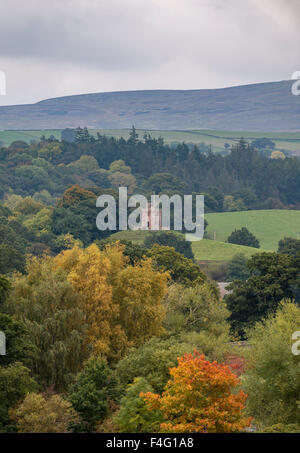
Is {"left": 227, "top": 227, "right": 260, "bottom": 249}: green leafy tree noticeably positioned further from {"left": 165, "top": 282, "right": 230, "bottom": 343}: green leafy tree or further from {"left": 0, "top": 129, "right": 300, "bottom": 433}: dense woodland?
{"left": 165, "top": 282, "right": 230, "bottom": 343}: green leafy tree

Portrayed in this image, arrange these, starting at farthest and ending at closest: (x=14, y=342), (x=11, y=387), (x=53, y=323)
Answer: (x=53, y=323) < (x=14, y=342) < (x=11, y=387)

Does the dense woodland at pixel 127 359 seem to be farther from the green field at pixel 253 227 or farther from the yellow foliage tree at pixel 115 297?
the green field at pixel 253 227

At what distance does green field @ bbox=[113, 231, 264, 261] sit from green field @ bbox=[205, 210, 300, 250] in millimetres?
22049

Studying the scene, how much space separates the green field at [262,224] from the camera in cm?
16388

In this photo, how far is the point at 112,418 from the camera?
3027 centimetres

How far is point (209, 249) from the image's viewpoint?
135375 mm

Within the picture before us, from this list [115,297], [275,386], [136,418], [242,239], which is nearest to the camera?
[136,418]

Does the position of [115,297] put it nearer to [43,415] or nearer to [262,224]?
[43,415]

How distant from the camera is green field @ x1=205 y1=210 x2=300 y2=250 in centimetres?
16388

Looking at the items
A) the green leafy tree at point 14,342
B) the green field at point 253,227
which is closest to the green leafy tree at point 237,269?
the green field at point 253,227

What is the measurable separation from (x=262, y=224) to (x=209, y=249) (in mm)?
43258

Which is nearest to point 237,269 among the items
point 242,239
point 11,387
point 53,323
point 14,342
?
point 242,239
